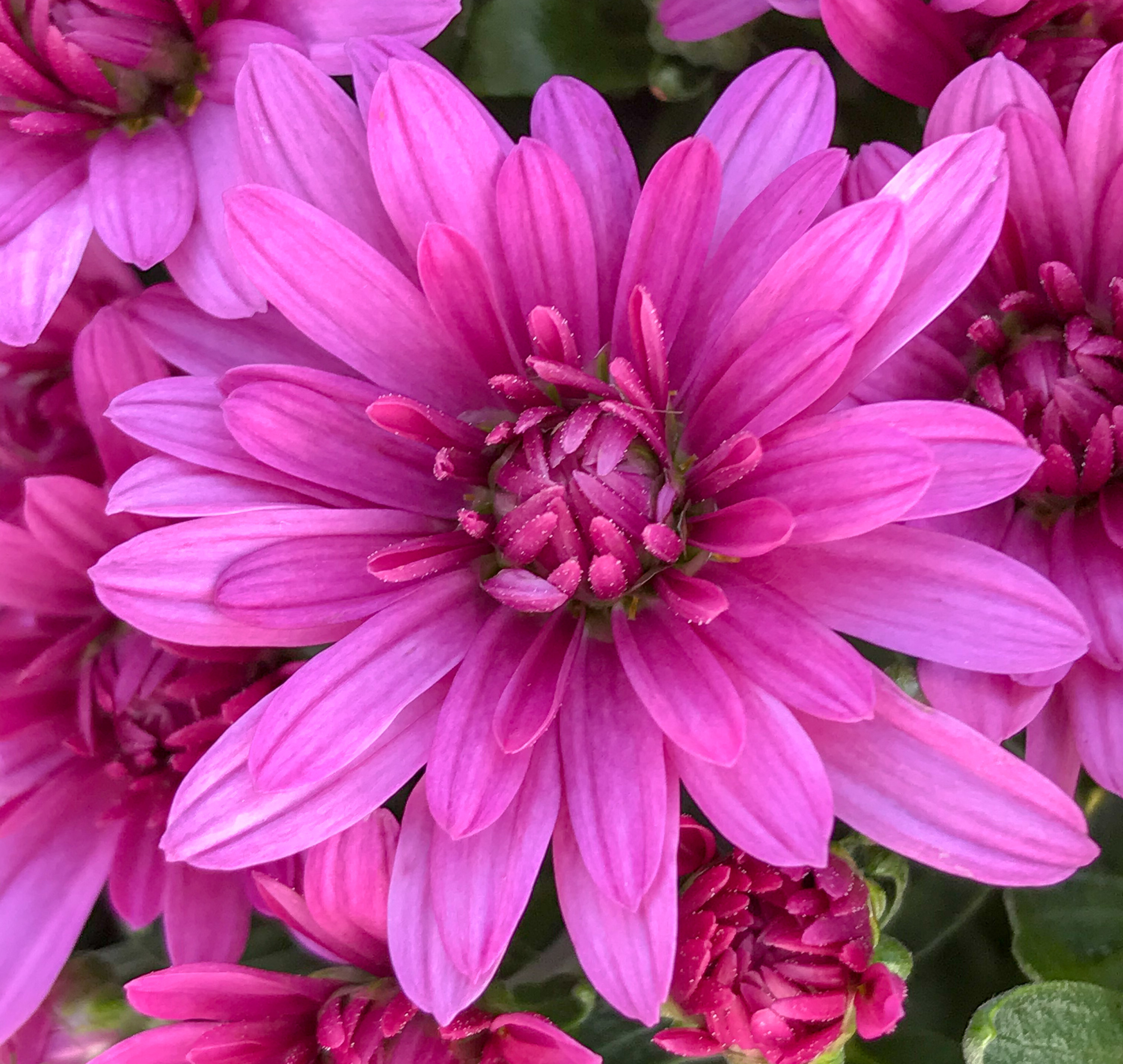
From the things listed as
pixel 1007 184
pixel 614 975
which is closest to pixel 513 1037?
pixel 614 975

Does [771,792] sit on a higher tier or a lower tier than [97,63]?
lower

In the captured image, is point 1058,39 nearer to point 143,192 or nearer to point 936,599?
point 936,599

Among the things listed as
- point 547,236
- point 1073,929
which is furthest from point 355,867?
point 1073,929

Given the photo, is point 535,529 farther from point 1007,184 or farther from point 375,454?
point 1007,184

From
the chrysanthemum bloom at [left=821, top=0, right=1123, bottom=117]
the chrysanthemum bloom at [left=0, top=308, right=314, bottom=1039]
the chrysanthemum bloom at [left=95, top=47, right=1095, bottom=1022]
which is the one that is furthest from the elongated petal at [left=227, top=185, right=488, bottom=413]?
the chrysanthemum bloom at [left=821, top=0, right=1123, bottom=117]

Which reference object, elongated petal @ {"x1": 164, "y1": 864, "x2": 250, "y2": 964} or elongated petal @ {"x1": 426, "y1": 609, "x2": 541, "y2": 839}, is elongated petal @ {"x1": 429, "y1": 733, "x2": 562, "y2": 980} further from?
elongated petal @ {"x1": 164, "y1": 864, "x2": 250, "y2": 964}
